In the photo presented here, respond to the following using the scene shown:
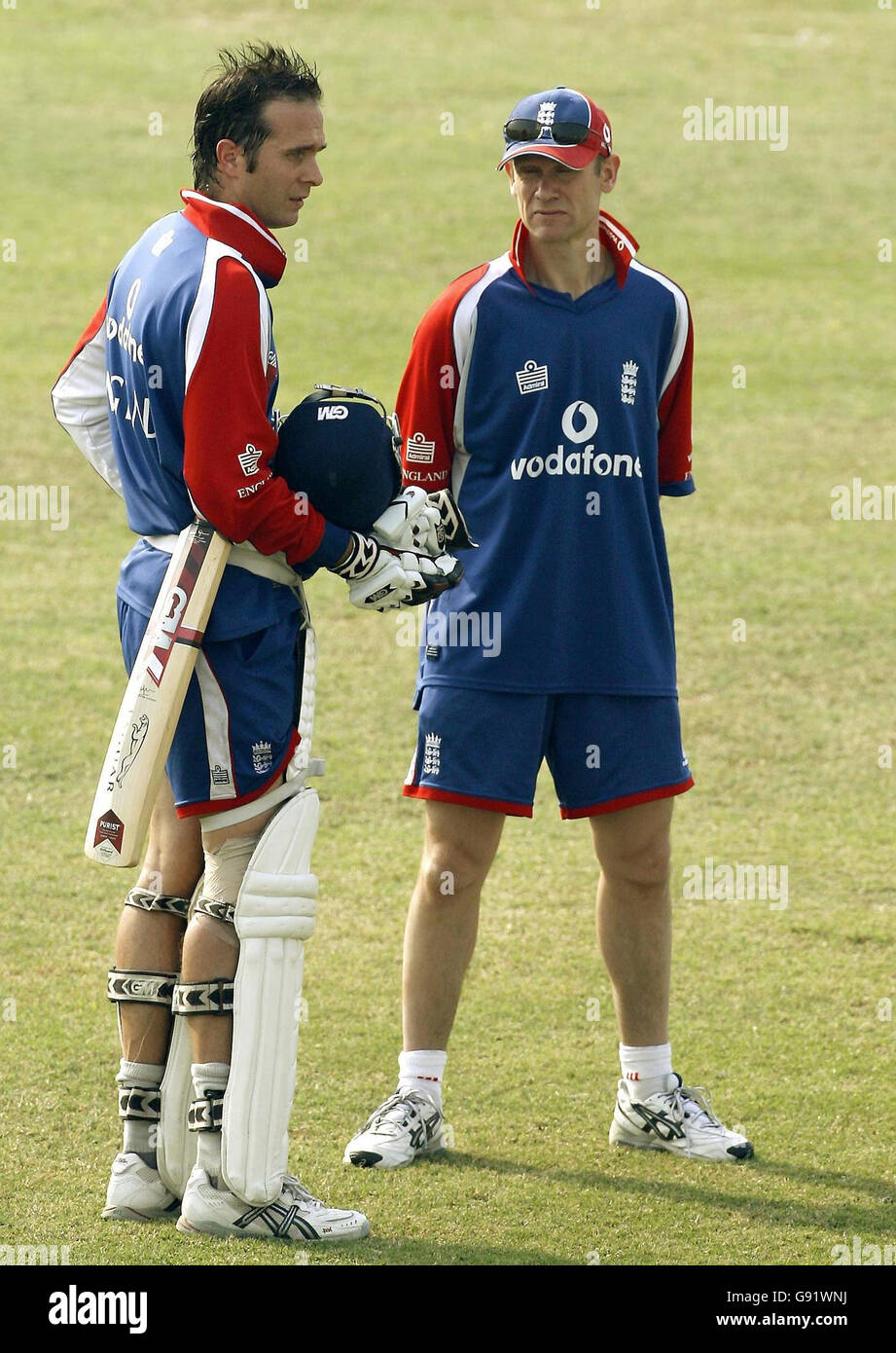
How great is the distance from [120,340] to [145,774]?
787mm

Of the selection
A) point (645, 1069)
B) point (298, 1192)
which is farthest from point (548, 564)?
point (298, 1192)

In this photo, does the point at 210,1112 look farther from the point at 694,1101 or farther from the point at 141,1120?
the point at 694,1101

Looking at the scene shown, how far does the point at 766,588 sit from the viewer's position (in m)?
7.96

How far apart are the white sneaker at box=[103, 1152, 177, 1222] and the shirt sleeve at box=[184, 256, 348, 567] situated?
1.22 m

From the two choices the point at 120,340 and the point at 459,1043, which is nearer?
the point at 120,340

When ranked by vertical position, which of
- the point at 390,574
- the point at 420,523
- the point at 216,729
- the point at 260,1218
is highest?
the point at 420,523

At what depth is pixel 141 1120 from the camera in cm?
357

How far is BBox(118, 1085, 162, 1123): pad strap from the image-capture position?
356cm

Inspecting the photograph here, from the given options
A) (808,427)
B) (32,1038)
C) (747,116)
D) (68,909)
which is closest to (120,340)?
(32,1038)

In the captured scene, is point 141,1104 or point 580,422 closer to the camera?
point 141,1104

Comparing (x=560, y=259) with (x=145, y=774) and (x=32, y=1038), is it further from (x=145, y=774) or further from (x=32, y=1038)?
(x=32, y=1038)

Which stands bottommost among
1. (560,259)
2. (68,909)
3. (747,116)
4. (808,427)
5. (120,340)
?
(68,909)

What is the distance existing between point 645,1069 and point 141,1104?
1.09m

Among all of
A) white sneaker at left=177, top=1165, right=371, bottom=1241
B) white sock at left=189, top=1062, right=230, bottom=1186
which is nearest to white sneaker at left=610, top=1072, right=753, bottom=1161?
white sneaker at left=177, top=1165, right=371, bottom=1241
